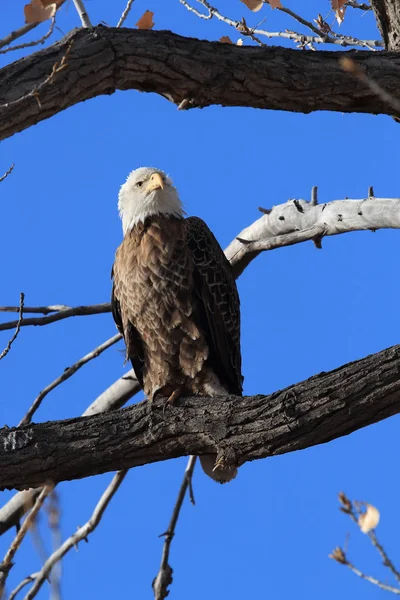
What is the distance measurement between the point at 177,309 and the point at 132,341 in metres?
0.40

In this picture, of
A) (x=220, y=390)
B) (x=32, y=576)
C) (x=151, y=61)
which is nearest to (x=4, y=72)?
(x=151, y=61)

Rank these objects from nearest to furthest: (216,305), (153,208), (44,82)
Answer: (44,82)
(216,305)
(153,208)

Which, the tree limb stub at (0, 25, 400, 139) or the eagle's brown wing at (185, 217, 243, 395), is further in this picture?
the eagle's brown wing at (185, 217, 243, 395)

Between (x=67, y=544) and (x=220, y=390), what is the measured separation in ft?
4.36

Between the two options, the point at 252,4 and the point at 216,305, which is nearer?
the point at 252,4

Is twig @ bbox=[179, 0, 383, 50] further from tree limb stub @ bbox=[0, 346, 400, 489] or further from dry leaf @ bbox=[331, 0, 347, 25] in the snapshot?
tree limb stub @ bbox=[0, 346, 400, 489]

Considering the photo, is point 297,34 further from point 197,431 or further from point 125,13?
point 197,431

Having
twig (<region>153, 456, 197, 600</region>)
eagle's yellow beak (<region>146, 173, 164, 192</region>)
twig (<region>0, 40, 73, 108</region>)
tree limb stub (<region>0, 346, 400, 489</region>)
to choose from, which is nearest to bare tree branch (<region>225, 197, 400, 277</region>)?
eagle's yellow beak (<region>146, 173, 164, 192</region>)

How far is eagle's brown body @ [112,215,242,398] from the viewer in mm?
5305

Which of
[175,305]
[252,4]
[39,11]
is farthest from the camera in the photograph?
[175,305]

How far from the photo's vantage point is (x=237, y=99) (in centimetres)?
433

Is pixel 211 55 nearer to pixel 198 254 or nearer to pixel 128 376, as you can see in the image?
pixel 198 254

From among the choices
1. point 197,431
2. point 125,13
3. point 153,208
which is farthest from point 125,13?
point 197,431

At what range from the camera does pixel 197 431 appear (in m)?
4.12
